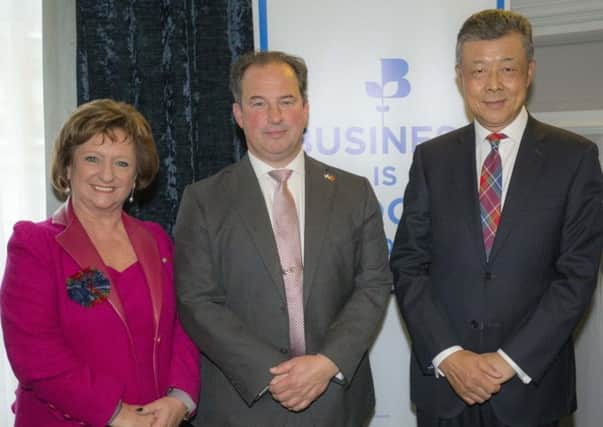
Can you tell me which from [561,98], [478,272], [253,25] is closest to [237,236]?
[478,272]

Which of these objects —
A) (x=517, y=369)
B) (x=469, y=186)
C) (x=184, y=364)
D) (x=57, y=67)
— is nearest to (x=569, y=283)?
(x=517, y=369)

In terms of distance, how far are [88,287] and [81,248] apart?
12 cm

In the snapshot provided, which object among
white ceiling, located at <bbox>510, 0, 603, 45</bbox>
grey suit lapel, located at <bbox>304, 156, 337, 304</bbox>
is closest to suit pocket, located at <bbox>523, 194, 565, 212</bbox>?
grey suit lapel, located at <bbox>304, 156, 337, 304</bbox>

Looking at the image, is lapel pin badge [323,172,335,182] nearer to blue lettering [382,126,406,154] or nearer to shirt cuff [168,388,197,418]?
blue lettering [382,126,406,154]

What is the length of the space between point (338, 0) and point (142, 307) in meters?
1.44

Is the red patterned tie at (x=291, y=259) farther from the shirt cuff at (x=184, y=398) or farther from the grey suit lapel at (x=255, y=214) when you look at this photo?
the shirt cuff at (x=184, y=398)

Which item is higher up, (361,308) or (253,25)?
(253,25)

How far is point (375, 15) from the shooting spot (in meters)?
2.60

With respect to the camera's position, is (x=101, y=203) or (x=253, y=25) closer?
(x=101, y=203)

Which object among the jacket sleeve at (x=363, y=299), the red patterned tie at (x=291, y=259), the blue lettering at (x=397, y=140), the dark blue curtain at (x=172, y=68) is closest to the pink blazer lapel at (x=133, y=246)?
the red patterned tie at (x=291, y=259)

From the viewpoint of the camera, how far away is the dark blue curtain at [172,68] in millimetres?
2664

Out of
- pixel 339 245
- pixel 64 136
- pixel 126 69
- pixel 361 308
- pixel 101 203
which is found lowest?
pixel 361 308

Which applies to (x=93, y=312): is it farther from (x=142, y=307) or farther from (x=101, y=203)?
(x=101, y=203)

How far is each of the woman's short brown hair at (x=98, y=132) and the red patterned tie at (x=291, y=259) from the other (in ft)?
1.39
